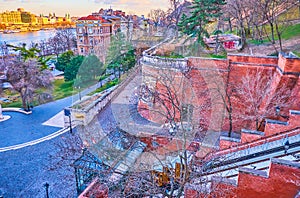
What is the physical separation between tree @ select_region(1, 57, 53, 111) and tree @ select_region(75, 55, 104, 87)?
424 cm

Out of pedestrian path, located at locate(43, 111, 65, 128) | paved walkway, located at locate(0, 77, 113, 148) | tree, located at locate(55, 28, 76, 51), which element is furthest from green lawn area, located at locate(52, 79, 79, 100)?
tree, located at locate(55, 28, 76, 51)

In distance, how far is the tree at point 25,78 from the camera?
18219 mm

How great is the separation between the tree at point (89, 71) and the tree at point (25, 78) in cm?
424

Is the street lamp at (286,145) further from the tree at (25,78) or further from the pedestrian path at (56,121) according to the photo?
the tree at (25,78)

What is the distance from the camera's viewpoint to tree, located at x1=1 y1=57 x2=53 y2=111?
59.8 ft

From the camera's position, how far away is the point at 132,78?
17.9m

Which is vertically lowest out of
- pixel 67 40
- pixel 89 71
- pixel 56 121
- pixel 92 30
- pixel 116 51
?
pixel 56 121

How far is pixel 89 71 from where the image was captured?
24109 millimetres

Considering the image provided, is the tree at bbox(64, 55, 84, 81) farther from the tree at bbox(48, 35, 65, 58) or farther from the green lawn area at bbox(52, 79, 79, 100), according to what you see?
the tree at bbox(48, 35, 65, 58)

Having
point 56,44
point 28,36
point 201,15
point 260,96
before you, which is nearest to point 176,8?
point 201,15

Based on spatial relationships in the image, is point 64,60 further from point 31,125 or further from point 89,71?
point 31,125

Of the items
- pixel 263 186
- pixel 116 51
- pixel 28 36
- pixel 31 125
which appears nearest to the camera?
pixel 263 186

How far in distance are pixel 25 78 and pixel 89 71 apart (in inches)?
256

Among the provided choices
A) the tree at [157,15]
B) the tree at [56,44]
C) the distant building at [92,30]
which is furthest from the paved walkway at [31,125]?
the tree at [56,44]
